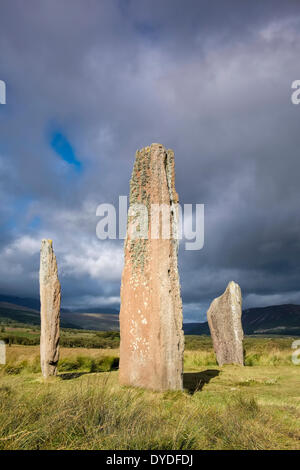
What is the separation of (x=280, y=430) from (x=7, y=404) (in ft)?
11.1

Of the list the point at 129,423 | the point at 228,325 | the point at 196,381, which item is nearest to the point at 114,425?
the point at 129,423

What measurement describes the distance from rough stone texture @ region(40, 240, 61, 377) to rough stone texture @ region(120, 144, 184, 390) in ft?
8.76

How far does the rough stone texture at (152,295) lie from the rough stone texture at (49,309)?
8.76 ft

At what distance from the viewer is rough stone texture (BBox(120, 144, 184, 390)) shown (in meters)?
7.13

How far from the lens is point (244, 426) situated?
4227 mm

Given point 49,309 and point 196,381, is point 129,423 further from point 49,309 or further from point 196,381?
point 49,309

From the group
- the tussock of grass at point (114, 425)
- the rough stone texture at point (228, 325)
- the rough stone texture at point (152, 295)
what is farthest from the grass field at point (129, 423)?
the rough stone texture at point (228, 325)

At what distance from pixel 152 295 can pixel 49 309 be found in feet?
12.3

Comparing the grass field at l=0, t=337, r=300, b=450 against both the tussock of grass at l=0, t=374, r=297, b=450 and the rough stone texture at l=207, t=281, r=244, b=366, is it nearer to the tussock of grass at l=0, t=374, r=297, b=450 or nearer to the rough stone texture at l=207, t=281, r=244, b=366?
the tussock of grass at l=0, t=374, r=297, b=450

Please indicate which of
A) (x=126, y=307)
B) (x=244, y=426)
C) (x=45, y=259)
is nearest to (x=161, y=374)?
(x=126, y=307)

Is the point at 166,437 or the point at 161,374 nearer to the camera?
the point at 166,437

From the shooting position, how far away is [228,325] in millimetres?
13859

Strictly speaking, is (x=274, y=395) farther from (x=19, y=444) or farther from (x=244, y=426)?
(x=19, y=444)

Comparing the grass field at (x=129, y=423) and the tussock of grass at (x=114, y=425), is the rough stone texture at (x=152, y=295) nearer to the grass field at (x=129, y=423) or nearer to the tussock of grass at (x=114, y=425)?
the grass field at (x=129, y=423)
